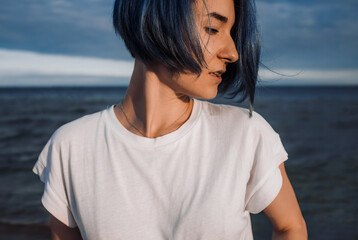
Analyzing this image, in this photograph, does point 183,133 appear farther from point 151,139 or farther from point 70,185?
point 70,185

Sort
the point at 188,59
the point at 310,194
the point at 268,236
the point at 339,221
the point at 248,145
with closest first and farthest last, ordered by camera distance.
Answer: the point at 188,59 → the point at 248,145 → the point at 268,236 → the point at 339,221 → the point at 310,194

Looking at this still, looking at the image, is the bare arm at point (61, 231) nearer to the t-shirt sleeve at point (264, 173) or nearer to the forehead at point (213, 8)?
the t-shirt sleeve at point (264, 173)

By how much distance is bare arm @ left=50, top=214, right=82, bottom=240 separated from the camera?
1435 millimetres

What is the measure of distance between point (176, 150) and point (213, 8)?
21.9 inches

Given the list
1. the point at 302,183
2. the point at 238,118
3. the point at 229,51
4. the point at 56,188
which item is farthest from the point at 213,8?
the point at 302,183

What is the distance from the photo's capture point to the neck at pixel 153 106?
1.39m

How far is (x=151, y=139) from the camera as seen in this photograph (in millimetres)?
1343

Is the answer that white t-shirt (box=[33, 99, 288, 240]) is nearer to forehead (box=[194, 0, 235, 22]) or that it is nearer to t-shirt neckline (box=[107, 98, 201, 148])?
t-shirt neckline (box=[107, 98, 201, 148])

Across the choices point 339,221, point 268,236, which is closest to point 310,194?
point 339,221

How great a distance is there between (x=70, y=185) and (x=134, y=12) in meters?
0.74

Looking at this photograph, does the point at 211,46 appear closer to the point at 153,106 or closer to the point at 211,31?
the point at 211,31

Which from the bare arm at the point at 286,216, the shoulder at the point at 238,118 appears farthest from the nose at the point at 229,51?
the bare arm at the point at 286,216

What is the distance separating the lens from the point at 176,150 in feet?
4.36

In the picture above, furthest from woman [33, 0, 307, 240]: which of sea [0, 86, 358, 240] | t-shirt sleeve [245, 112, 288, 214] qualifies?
sea [0, 86, 358, 240]
